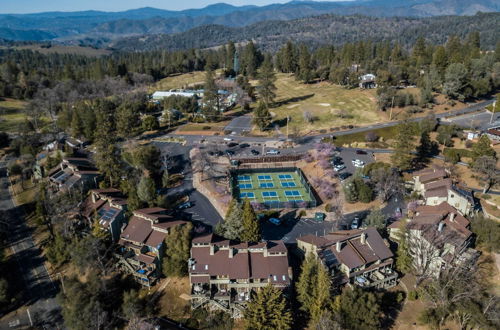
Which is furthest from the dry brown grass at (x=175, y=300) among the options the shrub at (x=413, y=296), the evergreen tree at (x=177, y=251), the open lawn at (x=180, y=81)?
the open lawn at (x=180, y=81)

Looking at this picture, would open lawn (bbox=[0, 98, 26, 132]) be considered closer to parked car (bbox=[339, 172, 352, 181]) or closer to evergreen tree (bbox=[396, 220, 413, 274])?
parked car (bbox=[339, 172, 352, 181])

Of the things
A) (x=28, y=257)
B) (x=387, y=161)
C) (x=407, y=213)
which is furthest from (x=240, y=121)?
(x=28, y=257)

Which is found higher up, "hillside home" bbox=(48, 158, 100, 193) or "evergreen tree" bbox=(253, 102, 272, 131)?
"evergreen tree" bbox=(253, 102, 272, 131)

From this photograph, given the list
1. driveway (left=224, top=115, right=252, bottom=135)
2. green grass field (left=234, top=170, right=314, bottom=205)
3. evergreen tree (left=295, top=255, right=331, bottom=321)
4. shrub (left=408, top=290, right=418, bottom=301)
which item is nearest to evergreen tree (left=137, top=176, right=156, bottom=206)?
green grass field (left=234, top=170, right=314, bottom=205)

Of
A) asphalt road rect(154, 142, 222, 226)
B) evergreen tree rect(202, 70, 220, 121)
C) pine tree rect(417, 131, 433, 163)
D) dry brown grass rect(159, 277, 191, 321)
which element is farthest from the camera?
evergreen tree rect(202, 70, 220, 121)

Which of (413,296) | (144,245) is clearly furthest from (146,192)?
(413,296)

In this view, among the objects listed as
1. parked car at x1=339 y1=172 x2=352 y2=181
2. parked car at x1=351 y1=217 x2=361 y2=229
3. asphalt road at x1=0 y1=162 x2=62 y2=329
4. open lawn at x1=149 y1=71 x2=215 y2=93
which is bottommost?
asphalt road at x1=0 y1=162 x2=62 y2=329

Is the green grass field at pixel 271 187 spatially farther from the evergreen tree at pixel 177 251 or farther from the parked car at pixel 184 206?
the evergreen tree at pixel 177 251

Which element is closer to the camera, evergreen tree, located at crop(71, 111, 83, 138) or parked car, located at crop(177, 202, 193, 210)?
parked car, located at crop(177, 202, 193, 210)
